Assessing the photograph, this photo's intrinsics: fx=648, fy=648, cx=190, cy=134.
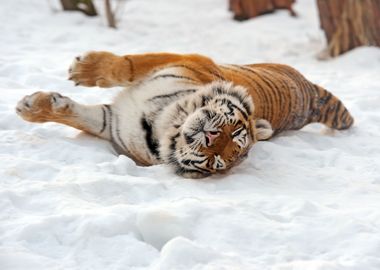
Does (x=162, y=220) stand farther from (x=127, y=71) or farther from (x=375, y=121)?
(x=375, y=121)

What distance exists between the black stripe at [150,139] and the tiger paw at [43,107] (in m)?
0.39

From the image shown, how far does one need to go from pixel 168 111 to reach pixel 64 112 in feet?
1.75

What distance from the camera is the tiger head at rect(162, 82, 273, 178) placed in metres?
2.83

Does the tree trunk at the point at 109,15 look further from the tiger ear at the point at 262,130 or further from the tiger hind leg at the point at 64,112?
the tiger ear at the point at 262,130

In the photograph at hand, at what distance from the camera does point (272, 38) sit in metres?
6.97

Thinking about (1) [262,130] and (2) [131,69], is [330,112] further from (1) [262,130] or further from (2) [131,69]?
(2) [131,69]

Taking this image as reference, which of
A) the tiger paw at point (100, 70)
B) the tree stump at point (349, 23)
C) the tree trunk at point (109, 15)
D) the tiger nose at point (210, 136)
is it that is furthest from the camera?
the tree trunk at point (109, 15)

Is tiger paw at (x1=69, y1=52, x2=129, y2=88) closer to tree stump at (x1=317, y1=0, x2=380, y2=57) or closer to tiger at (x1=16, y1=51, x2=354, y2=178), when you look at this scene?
tiger at (x1=16, y1=51, x2=354, y2=178)

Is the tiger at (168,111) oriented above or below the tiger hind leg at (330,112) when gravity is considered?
above

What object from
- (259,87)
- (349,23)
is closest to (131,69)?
(259,87)

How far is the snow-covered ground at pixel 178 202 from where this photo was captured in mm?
2070

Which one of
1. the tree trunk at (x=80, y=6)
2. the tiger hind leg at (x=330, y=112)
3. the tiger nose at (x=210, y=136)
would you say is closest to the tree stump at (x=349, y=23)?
the tiger hind leg at (x=330, y=112)

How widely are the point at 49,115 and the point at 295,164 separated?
1255mm

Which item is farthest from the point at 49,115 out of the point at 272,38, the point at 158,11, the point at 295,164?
the point at 158,11
